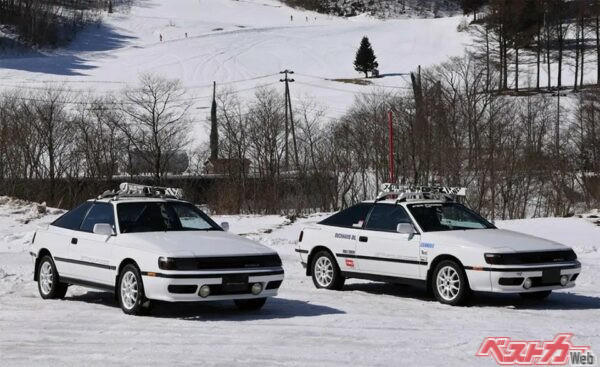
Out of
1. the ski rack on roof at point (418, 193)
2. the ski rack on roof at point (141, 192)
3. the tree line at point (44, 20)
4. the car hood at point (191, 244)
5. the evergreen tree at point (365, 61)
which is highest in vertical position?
the tree line at point (44, 20)

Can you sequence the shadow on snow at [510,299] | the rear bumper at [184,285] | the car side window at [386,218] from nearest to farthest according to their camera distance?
the rear bumper at [184,285]
the shadow on snow at [510,299]
the car side window at [386,218]

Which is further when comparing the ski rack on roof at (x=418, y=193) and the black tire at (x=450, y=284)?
the ski rack on roof at (x=418, y=193)

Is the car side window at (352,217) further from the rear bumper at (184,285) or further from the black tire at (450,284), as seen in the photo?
the rear bumper at (184,285)

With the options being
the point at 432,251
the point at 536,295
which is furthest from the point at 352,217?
the point at 536,295

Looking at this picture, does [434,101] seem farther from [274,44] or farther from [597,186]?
[274,44]

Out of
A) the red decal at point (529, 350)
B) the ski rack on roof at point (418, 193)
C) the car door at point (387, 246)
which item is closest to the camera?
the red decal at point (529, 350)

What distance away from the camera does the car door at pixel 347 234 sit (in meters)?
14.3

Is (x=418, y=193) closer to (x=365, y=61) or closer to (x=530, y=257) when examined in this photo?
(x=530, y=257)

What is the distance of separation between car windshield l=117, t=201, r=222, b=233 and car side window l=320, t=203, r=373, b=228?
249 centimetres

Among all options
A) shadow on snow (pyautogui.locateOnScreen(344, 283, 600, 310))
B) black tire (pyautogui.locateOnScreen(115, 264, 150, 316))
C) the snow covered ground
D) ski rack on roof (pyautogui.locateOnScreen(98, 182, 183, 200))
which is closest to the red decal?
the snow covered ground

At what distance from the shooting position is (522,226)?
2509 cm

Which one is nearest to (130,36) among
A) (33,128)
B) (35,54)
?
(35,54)

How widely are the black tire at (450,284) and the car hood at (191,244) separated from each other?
249cm

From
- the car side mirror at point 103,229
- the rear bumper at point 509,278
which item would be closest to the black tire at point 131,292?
the car side mirror at point 103,229
